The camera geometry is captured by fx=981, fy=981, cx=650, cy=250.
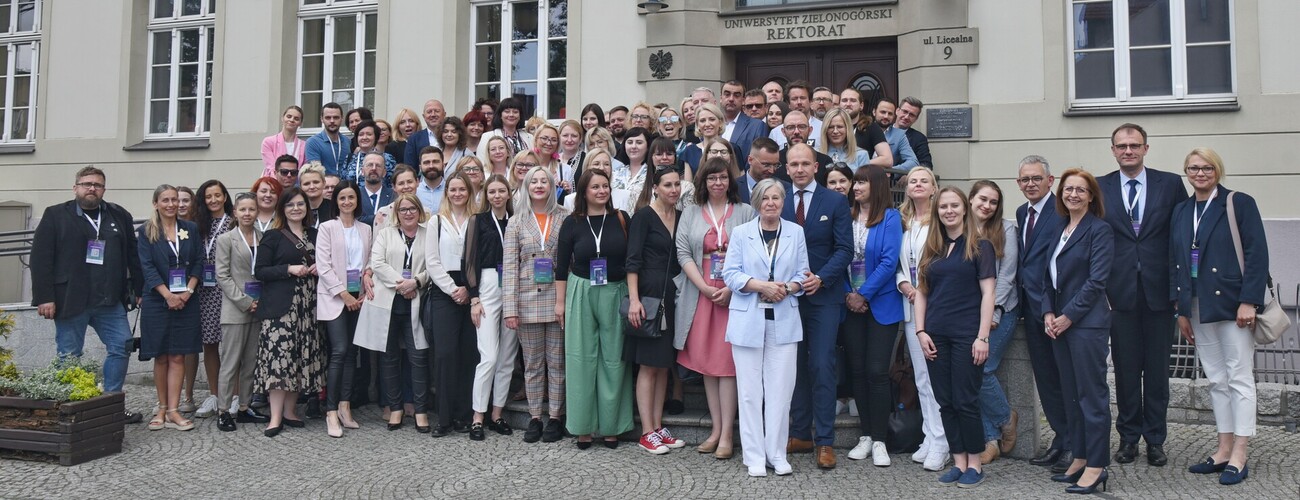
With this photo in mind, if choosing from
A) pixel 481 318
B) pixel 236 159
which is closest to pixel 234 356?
pixel 481 318

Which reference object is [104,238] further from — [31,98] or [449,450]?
[31,98]

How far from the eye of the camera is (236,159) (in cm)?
→ 1295

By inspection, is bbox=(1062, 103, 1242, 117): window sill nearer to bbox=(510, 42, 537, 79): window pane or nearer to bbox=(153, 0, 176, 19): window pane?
bbox=(510, 42, 537, 79): window pane

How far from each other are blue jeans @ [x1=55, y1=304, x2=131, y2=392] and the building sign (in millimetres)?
6860

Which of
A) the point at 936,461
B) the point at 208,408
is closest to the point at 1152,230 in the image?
the point at 936,461

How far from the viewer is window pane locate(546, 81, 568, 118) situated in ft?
39.7

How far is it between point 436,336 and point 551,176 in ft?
4.56

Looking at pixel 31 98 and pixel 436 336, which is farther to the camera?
pixel 31 98

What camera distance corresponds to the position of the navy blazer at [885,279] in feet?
19.3

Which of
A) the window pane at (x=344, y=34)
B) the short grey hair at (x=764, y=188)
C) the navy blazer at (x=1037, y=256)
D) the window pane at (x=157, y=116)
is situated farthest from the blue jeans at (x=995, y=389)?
the window pane at (x=157, y=116)

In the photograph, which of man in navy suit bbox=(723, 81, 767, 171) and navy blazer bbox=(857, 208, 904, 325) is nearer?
navy blazer bbox=(857, 208, 904, 325)

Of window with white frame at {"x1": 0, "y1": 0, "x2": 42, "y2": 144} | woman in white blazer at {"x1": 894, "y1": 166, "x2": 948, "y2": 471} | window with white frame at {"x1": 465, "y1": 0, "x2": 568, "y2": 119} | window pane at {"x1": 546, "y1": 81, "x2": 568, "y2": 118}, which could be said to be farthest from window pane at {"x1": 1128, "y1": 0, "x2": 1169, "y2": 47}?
window with white frame at {"x1": 0, "y1": 0, "x2": 42, "y2": 144}

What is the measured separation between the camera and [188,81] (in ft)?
45.5

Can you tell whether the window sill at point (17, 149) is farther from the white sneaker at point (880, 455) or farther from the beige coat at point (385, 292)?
the white sneaker at point (880, 455)
